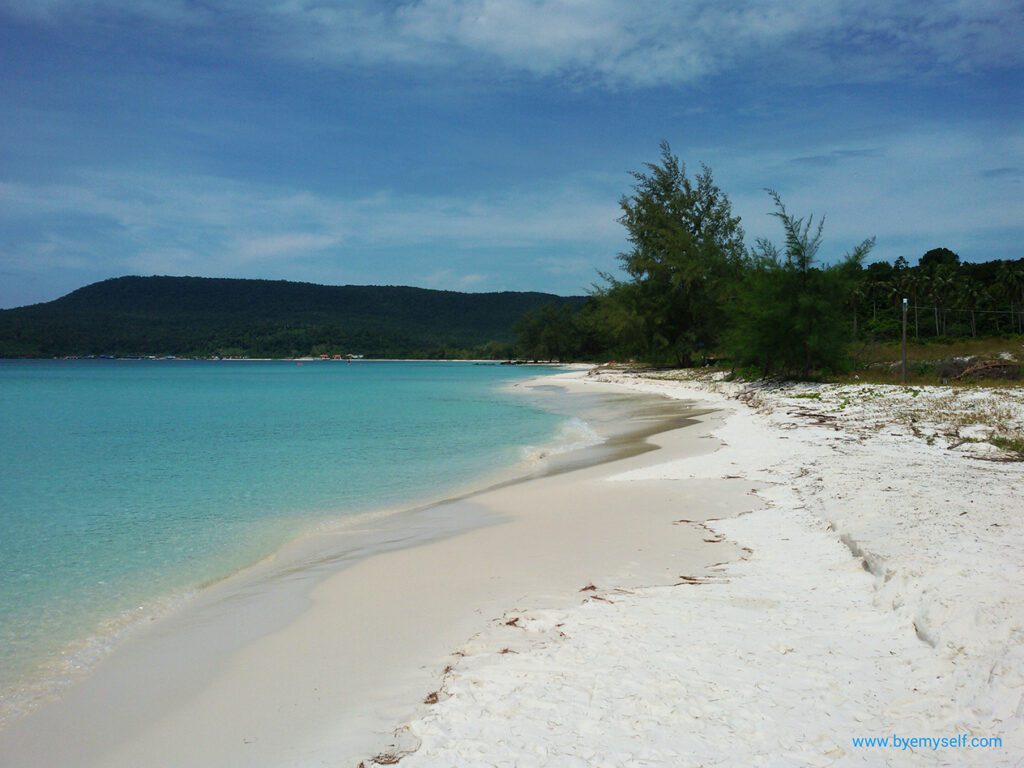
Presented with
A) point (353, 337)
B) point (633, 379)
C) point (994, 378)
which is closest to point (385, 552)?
point (994, 378)

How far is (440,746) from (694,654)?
63.2 inches

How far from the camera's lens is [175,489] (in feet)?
40.3

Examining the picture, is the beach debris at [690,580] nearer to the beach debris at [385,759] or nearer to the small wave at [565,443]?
the beach debris at [385,759]

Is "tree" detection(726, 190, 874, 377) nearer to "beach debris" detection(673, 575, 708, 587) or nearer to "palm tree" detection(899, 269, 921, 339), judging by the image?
"beach debris" detection(673, 575, 708, 587)

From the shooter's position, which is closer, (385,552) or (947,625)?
(947,625)

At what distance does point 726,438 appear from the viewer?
1472 centimetres

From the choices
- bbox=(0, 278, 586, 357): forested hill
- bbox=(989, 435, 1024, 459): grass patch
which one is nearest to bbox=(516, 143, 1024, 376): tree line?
bbox=(989, 435, 1024, 459): grass patch

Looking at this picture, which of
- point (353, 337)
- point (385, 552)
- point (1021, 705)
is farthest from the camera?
point (353, 337)

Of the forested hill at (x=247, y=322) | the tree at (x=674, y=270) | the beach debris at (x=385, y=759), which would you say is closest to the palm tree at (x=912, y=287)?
the tree at (x=674, y=270)

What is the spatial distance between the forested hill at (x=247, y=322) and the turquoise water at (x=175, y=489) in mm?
115429

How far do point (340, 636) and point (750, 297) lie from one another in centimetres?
2461

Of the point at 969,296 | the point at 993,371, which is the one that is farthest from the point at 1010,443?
the point at 969,296

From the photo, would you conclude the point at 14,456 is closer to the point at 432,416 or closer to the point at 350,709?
the point at 432,416

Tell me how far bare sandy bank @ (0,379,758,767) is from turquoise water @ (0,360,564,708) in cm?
103
